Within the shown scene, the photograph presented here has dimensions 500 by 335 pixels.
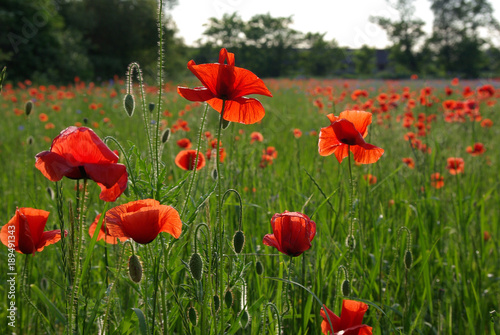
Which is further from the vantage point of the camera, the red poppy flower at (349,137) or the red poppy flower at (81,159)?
the red poppy flower at (349,137)

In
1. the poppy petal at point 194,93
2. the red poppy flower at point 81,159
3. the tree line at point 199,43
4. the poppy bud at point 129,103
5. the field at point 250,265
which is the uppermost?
the tree line at point 199,43

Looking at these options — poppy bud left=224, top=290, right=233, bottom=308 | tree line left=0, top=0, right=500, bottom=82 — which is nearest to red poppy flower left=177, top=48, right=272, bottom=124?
poppy bud left=224, top=290, right=233, bottom=308

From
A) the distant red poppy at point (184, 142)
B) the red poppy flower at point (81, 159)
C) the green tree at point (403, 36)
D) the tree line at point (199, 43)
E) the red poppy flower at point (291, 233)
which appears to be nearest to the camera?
the red poppy flower at point (81, 159)

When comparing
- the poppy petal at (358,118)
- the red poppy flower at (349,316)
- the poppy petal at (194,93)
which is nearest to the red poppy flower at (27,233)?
the poppy petal at (194,93)

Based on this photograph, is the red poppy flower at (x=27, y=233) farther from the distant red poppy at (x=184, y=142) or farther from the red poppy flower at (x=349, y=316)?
the distant red poppy at (x=184, y=142)

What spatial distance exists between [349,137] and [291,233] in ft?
0.98

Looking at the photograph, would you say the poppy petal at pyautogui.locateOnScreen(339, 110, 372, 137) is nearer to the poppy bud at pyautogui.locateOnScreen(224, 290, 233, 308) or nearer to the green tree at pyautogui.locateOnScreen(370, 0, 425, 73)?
the poppy bud at pyautogui.locateOnScreen(224, 290, 233, 308)

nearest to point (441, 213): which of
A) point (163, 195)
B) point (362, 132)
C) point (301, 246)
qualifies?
point (362, 132)

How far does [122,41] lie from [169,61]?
2888 millimetres

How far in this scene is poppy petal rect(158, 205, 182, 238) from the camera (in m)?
0.80

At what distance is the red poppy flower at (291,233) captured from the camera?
976 millimetres

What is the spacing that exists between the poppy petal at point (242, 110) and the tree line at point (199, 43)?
10.7 ft

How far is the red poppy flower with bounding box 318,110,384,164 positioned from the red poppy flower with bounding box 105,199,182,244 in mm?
491

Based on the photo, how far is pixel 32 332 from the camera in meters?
1.39
